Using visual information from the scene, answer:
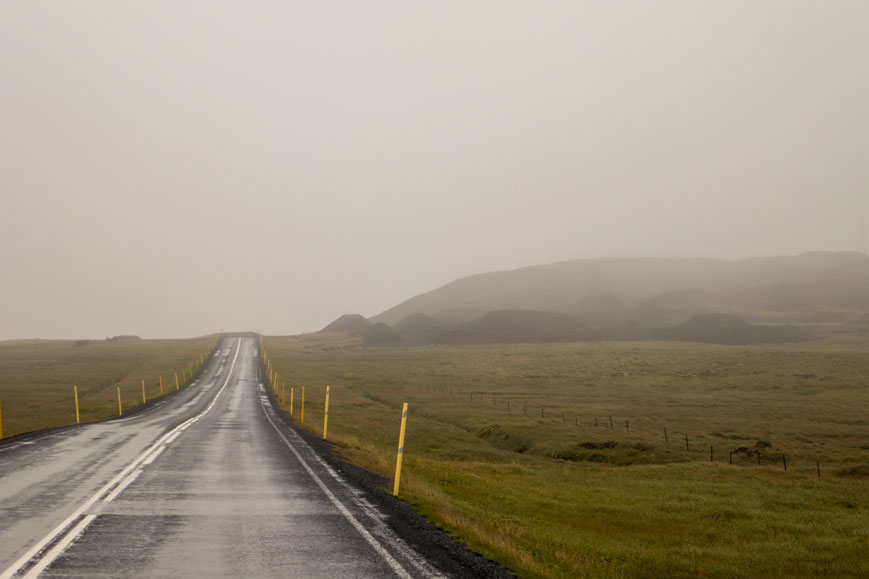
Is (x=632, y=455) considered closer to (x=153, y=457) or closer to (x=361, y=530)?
(x=153, y=457)

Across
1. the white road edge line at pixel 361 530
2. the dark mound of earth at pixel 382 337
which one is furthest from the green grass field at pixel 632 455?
the dark mound of earth at pixel 382 337

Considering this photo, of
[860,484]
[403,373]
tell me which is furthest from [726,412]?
[403,373]

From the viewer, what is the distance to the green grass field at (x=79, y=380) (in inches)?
1515

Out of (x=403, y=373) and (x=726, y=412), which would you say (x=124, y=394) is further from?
(x=726, y=412)

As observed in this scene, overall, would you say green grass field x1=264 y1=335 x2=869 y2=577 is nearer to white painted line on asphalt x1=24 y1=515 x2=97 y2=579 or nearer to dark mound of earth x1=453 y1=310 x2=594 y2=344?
white painted line on asphalt x1=24 y1=515 x2=97 y2=579

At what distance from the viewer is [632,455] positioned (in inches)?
1304

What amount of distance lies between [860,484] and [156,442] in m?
24.5

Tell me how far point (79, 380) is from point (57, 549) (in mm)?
73094

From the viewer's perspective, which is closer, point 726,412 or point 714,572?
point 714,572

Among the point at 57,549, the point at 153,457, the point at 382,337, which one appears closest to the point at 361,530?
the point at 57,549

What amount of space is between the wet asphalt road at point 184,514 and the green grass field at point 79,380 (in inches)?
424

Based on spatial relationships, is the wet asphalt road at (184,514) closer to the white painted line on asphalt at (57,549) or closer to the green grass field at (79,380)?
the white painted line on asphalt at (57,549)

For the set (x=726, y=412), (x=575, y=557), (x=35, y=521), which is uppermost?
(x=35, y=521)

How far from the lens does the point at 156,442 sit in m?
20.8
